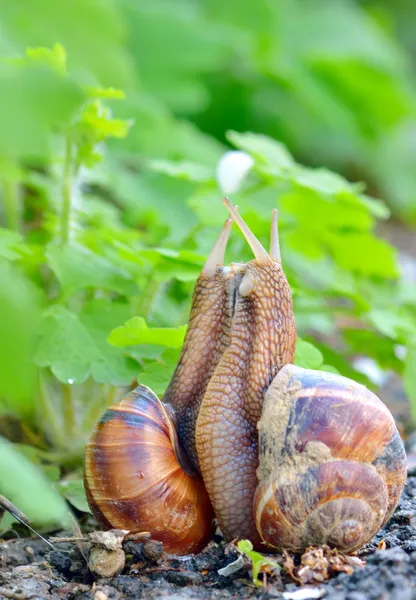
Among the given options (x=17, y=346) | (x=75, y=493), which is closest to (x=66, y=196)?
(x=75, y=493)

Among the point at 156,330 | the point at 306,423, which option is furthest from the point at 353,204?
the point at 306,423

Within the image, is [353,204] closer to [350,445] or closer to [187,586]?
[350,445]

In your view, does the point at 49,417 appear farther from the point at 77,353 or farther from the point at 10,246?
the point at 10,246

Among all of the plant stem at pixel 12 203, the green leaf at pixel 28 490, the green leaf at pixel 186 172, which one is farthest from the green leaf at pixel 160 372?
the plant stem at pixel 12 203

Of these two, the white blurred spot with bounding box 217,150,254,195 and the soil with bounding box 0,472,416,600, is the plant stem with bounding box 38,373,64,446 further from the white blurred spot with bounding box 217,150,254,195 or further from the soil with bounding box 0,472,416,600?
the white blurred spot with bounding box 217,150,254,195

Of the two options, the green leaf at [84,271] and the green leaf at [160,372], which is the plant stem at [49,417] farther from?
the green leaf at [160,372]

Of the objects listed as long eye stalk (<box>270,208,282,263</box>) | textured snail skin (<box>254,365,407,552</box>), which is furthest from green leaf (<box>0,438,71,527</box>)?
long eye stalk (<box>270,208,282,263</box>)
